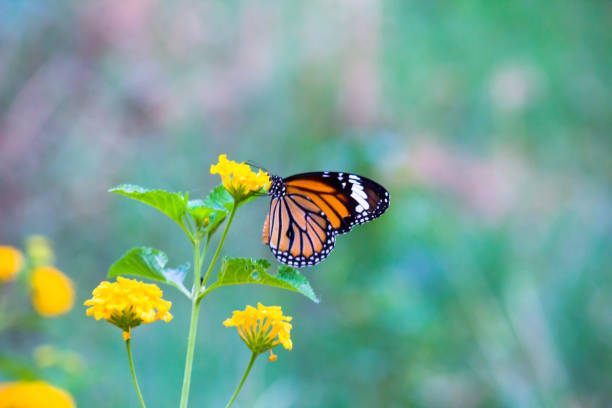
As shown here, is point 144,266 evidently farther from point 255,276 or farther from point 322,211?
point 322,211

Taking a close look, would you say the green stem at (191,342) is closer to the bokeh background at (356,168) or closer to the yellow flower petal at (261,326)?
the yellow flower petal at (261,326)

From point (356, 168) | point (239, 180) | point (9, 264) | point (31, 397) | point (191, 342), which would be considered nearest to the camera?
point (191, 342)

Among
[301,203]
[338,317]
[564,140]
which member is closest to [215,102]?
[338,317]

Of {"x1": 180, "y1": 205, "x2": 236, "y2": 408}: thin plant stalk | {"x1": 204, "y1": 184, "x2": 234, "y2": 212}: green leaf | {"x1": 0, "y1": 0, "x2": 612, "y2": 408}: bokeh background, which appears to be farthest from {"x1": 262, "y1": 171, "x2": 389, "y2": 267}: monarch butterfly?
{"x1": 0, "y1": 0, "x2": 612, "y2": 408}: bokeh background

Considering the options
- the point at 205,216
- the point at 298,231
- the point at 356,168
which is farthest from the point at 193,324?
the point at 356,168

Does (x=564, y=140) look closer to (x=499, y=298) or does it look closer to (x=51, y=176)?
(x=499, y=298)

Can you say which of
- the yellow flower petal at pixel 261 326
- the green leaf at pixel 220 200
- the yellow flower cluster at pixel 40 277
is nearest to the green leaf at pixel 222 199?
the green leaf at pixel 220 200

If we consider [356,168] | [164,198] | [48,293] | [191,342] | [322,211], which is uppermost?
[356,168]
